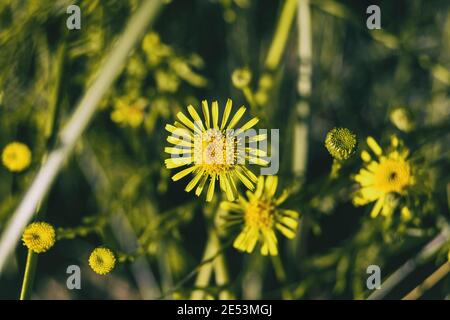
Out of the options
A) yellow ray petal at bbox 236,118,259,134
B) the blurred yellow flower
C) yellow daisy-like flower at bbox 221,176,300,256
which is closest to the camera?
yellow ray petal at bbox 236,118,259,134

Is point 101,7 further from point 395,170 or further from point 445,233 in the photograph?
point 445,233

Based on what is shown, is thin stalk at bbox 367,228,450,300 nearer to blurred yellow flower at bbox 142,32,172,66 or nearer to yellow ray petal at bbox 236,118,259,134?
yellow ray petal at bbox 236,118,259,134

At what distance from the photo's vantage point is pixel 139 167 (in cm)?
87

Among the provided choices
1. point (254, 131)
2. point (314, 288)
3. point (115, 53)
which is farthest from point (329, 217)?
point (115, 53)

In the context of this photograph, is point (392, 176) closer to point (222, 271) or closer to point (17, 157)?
point (222, 271)

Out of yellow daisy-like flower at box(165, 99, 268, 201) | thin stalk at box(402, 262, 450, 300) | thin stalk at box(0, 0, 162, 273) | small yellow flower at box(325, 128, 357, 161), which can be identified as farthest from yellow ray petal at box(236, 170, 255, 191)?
thin stalk at box(402, 262, 450, 300)

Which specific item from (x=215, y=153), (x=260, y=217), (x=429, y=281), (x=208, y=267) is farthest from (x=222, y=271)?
(x=429, y=281)

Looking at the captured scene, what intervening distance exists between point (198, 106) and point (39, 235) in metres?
0.42

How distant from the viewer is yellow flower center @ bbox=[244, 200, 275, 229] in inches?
26.6

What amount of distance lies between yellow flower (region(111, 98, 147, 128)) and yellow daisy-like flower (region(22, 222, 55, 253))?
28cm

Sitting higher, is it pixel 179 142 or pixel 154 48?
pixel 154 48

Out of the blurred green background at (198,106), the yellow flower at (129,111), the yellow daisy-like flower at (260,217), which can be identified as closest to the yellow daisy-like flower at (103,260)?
the blurred green background at (198,106)

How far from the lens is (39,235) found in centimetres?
61

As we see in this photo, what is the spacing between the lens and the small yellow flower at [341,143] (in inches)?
22.3
